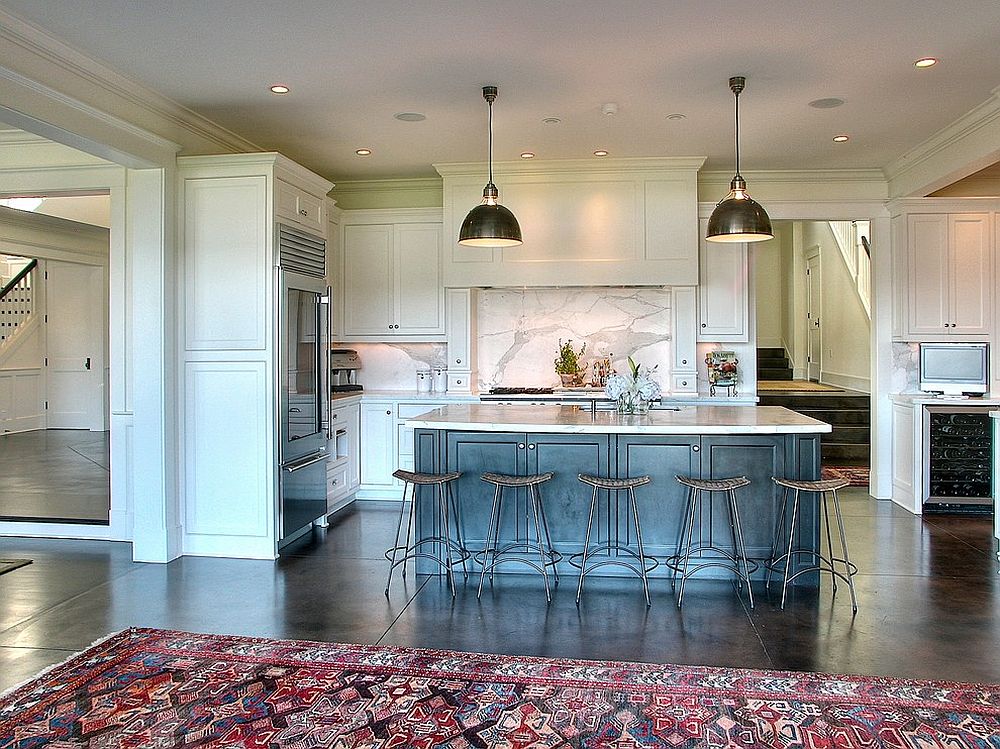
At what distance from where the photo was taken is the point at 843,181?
272 inches

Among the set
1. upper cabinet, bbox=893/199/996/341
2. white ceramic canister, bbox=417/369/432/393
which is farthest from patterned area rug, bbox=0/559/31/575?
upper cabinet, bbox=893/199/996/341

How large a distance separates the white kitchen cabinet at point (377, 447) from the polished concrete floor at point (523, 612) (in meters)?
1.70

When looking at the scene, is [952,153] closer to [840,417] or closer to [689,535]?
[840,417]

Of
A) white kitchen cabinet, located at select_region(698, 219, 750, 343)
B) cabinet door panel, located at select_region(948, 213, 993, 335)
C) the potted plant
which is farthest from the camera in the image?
the potted plant

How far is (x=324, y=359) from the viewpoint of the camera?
229 inches

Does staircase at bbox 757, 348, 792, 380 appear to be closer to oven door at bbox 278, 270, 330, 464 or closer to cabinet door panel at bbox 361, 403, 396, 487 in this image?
cabinet door panel at bbox 361, 403, 396, 487

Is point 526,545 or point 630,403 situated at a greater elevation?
point 630,403

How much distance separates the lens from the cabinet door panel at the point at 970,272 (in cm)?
662

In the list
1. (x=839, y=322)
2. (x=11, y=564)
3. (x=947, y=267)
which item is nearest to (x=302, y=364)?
(x=11, y=564)

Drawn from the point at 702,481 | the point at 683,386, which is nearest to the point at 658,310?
the point at 683,386

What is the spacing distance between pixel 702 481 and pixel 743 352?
119 inches

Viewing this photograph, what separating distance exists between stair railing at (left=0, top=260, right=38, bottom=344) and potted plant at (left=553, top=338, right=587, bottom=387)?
337 inches

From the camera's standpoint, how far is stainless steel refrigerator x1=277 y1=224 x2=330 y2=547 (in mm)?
5156

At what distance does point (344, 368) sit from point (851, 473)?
17.3 feet
